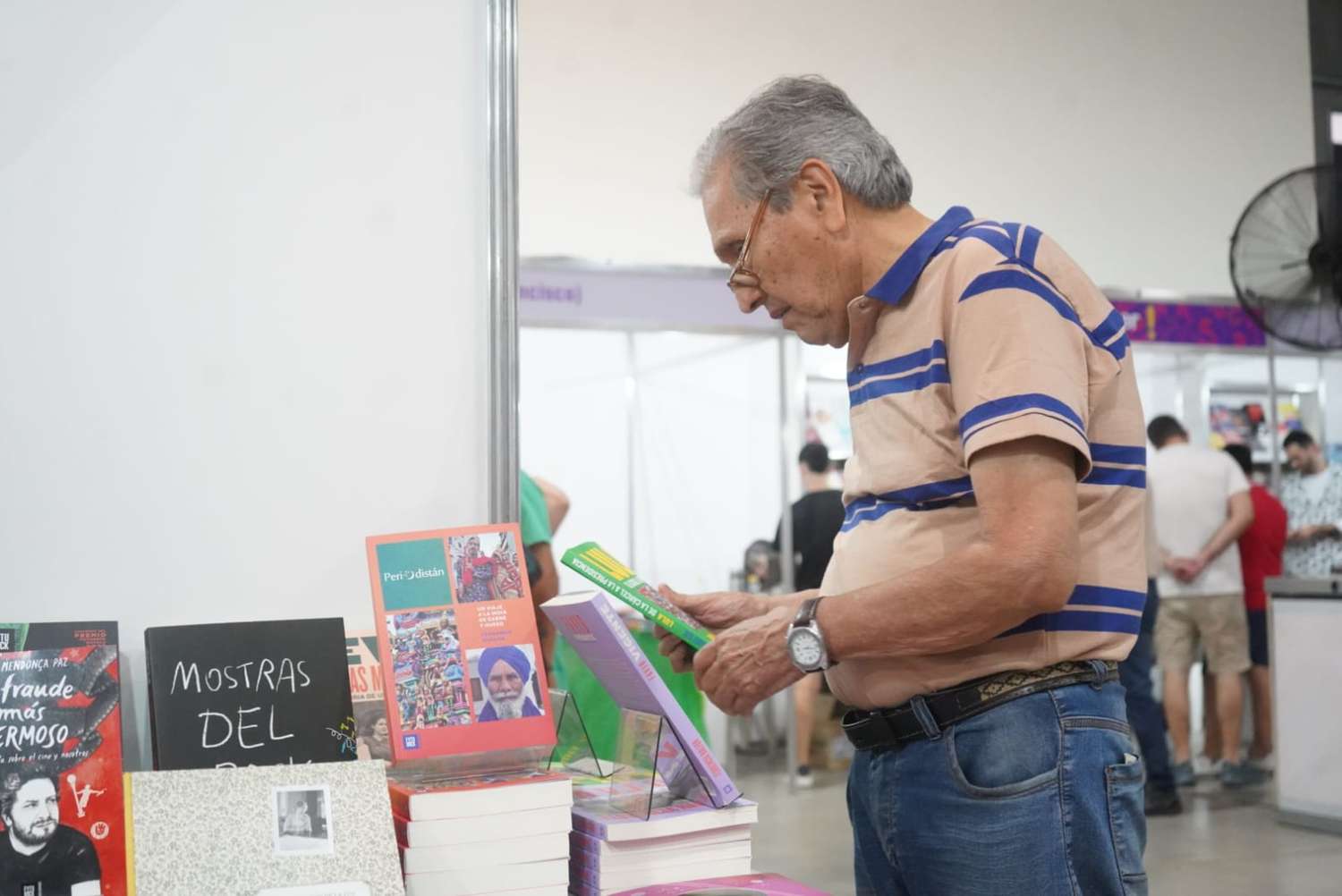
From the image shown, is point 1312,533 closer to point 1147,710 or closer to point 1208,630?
point 1208,630

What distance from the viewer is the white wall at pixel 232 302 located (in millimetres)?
1567

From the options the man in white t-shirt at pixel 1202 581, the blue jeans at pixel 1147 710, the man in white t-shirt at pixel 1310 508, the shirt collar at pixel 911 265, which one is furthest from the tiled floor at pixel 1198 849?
the shirt collar at pixel 911 265

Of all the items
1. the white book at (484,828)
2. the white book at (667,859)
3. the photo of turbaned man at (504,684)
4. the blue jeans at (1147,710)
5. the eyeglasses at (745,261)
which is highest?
the eyeglasses at (745,261)

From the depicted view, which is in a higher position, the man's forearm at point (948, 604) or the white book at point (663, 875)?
the man's forearm at point (948, 604)

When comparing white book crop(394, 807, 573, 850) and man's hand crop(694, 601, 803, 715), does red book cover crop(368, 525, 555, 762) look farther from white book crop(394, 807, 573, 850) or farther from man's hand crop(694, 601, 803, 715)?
man's hand crop(694, 601, 803, 715)

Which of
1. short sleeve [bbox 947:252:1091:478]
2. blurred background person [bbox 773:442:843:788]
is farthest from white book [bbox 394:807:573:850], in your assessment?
blurred background person [bbox 773:442:843:788]

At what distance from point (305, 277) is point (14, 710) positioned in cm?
67

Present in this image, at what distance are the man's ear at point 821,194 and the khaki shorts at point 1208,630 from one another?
519 cm

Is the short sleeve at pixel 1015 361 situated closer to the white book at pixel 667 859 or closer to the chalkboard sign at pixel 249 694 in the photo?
the white book at pixel 667 859

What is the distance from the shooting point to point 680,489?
6.43 m

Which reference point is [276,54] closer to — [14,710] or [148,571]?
[148,571]

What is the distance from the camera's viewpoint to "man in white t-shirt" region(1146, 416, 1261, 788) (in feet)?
19.6

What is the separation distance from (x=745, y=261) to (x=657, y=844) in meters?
0.67

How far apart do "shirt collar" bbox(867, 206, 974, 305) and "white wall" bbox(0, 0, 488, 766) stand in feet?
2.12
